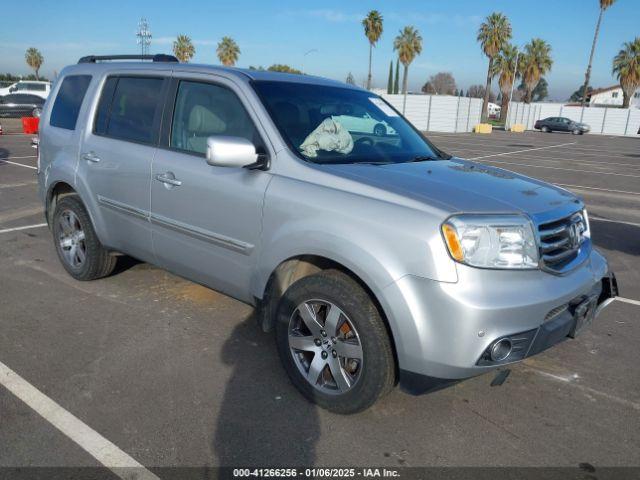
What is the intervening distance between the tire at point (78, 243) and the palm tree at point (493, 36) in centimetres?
5296

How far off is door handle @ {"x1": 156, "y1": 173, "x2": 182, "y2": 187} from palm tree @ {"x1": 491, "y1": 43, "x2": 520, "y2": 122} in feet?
185

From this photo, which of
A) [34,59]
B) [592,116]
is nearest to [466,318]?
[592,116]

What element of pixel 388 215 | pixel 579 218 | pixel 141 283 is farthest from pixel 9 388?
pixel 579 218

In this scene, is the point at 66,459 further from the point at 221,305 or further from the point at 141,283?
the point at 141,283

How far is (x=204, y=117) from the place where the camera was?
12.1ft

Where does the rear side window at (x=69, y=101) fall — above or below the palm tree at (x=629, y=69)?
below

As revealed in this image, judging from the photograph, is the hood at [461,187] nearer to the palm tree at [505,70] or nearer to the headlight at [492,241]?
the headlight at [492,241]

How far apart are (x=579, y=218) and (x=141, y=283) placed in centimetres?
368

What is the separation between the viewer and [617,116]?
1976 inches

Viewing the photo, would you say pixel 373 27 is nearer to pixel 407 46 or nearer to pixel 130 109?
pixel 407 46

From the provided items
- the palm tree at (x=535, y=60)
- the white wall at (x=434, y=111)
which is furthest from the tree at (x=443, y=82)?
the white wall at (x=434, y=111)

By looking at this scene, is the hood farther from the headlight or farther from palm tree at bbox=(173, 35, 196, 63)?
palm tree at bbox=(173, 35, 196, 63)

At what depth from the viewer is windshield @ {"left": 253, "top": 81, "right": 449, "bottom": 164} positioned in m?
3.35

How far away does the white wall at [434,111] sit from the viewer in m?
38.7
